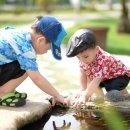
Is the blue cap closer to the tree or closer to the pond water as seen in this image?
the pond water

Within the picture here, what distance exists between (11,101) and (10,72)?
0.85 ft

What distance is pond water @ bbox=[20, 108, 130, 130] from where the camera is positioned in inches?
108

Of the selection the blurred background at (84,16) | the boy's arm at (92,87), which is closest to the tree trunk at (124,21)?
the blurred background at (84,16)

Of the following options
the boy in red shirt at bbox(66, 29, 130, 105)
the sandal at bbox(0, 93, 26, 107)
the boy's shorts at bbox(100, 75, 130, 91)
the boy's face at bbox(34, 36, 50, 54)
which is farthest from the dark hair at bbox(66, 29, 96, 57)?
the sandal at bbox(0, 93, 26, 107)

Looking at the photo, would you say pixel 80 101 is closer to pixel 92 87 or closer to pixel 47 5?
pixel 92 87

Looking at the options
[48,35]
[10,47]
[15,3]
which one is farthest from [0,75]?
[15,3]

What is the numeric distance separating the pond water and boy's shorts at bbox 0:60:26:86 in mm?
360

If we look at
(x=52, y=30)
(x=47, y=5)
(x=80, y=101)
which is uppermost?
(x=47, y=5)

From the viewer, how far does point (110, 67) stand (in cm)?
336

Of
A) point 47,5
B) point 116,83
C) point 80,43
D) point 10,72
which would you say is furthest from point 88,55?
point 47,5

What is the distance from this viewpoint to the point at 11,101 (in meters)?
2.93

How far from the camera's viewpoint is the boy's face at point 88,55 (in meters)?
3.17

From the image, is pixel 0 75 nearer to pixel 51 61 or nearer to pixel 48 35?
pixel 48 35

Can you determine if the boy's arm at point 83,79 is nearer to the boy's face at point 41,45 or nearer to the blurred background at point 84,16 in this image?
the boy's face at point 41,45
